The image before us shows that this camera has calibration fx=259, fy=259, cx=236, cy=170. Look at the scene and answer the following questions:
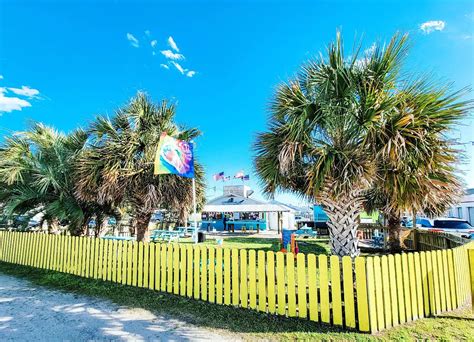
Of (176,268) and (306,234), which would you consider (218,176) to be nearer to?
(306,234)

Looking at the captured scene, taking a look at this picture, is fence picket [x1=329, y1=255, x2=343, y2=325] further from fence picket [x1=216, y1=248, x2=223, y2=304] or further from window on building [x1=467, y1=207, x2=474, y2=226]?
window on building [x1=467, y1=207, x2=474, y2=226]

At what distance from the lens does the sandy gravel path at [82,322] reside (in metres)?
3.83

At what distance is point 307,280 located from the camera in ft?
17.3

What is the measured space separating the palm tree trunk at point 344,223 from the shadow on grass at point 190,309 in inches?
70.3

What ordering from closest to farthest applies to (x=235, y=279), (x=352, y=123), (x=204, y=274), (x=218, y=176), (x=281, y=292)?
(x=281, y=292), (x=235, y=279), (x=204, y=274), (x=352, y=123), (x=218, y=176)

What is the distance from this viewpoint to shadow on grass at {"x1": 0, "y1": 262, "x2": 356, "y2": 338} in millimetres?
4098

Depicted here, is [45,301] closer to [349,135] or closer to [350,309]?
[350,309]

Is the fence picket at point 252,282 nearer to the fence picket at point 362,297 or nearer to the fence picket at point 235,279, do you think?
the fence picket at point 235,279

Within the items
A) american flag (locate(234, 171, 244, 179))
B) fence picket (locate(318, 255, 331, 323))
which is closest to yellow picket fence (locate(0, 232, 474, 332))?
fence picket (locate(318, 255, 331, 323))

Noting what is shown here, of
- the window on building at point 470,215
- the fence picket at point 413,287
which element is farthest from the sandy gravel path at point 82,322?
the window on building at point 470,215

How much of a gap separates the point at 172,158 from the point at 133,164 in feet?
6.07

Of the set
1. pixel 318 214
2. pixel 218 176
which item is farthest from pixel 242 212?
pixel 318 214

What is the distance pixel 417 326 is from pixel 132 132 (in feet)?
29.2

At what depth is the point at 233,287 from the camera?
199 inches
